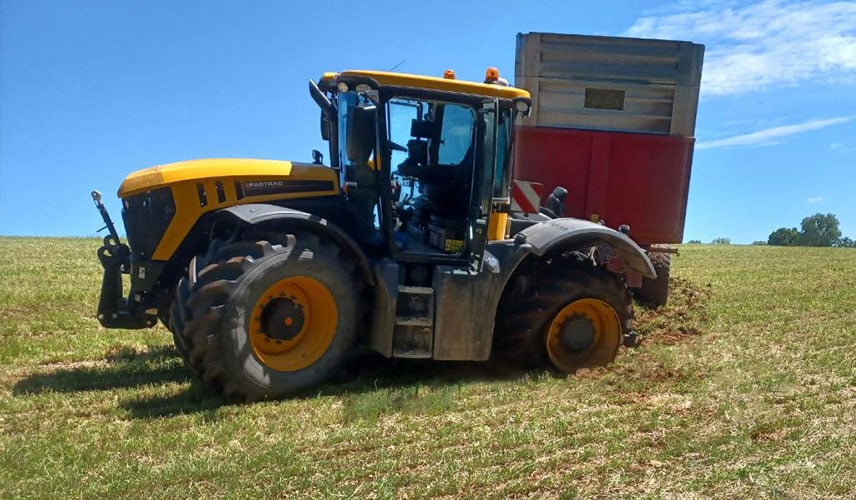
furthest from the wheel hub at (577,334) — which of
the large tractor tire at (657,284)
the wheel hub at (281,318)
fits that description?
the large tractor tire at (657,284)

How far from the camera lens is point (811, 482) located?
3.63m

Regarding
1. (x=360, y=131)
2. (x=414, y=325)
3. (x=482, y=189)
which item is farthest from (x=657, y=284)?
(x=360, y=131)

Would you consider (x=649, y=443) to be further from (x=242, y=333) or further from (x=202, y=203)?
(x=202, y=203)

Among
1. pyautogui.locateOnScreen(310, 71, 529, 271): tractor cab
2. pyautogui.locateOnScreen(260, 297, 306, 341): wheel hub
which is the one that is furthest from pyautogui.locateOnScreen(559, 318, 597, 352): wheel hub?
pyautogui.locateOnScreen(260, 297, 306, 341): wheel hub

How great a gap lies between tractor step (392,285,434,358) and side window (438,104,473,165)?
118 centimetres

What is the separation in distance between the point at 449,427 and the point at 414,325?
120 cm

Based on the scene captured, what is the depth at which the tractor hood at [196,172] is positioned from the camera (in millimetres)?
5430

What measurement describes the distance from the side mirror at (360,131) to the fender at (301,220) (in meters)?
0.56

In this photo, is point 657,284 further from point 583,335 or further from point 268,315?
point 268,315

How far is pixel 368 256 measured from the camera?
5.75 m

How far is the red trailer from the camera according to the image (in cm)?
871

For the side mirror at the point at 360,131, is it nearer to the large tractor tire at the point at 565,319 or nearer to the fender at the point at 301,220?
the fender at the point at 301,220

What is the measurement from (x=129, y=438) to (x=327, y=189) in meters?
2.47

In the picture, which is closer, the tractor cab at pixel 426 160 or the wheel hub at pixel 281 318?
the wheel hub at pixel 281 318
